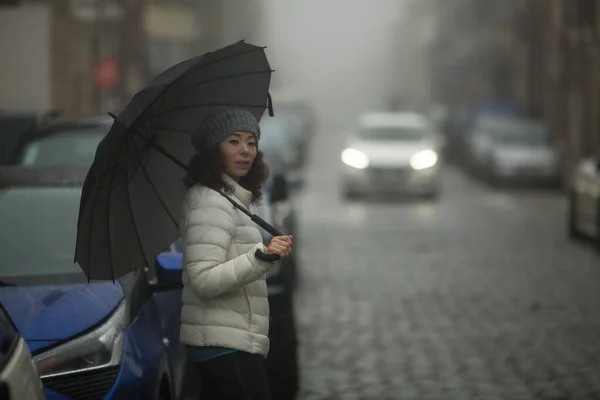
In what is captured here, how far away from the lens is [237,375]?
15.8 feet

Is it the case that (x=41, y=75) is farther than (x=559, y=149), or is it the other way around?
(x=559, y=149)

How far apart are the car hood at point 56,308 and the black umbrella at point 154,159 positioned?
0.64 meters

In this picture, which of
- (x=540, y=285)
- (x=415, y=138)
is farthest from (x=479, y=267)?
(x=415, y=138)

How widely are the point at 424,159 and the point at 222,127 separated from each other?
2302 cm

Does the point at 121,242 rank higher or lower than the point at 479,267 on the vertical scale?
higher

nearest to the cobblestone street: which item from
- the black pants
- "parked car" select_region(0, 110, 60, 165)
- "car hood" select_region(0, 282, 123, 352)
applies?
"car hood" select_region(0, 282, 123, 352)

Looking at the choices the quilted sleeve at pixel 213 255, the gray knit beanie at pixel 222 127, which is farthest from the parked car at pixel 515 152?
the quilted sleeve at pixel 213 255

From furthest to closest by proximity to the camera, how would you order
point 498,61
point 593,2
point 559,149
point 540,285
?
1. point 498,61
2. point 593,2
3. point 559,149
4. point 540,285

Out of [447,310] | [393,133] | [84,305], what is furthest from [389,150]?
[84,305]

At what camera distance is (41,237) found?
6.83 m

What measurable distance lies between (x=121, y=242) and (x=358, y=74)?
19315cm

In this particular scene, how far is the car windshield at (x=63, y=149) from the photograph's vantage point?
10969 mm

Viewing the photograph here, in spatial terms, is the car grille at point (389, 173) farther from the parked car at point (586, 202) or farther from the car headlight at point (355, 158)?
the parked car at point (586, 202)

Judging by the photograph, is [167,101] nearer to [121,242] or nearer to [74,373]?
[121,242]
